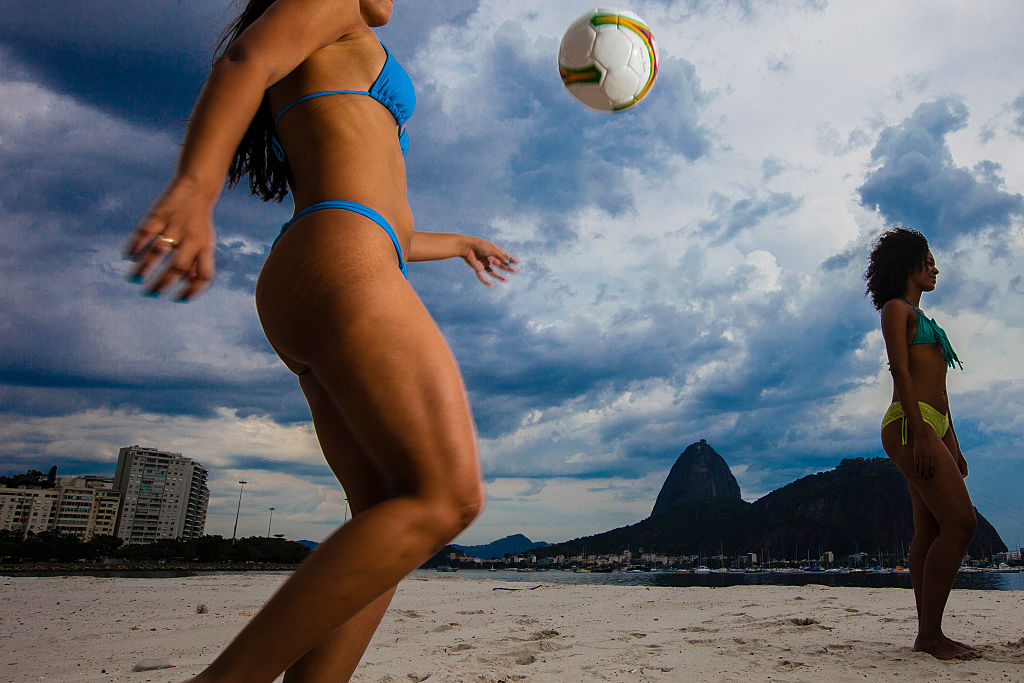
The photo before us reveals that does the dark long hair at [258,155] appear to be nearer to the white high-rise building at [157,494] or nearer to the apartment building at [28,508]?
the apartment building at [28,508]

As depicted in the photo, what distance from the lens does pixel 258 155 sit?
174 centimetres

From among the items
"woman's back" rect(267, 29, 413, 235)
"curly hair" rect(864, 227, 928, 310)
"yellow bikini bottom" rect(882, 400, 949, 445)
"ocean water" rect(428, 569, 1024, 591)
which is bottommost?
"ocean water" rect(428, 569, 1024, 591)

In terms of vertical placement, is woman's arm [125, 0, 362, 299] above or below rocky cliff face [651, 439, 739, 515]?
below

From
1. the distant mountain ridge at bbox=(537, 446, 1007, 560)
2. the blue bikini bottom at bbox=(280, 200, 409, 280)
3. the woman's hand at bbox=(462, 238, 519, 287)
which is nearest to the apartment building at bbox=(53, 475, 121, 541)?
the distant mountain ridge at bbox=(537, 446, 1007, 560)

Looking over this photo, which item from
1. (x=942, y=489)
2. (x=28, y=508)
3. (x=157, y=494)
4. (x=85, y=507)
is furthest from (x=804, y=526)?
(x=28, y=508)

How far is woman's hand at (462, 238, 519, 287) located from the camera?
2361 millimetres

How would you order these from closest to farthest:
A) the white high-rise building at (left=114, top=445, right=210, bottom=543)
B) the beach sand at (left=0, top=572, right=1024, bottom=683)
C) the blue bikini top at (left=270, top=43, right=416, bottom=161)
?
1. the blue bikini top at (left=270, top=43, right=416, bottom=161)
2. the beach sand at (left=0, top=572, right=1024, bottom=683)
3. the white high-rise building at (left=114, top=445, right=210, bottom=543)

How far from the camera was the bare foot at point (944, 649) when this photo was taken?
121 inches

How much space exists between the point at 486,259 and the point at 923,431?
9.61 ft

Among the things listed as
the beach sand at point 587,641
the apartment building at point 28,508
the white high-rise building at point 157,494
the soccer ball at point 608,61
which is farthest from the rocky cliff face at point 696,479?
the soccer ball at point 608,61

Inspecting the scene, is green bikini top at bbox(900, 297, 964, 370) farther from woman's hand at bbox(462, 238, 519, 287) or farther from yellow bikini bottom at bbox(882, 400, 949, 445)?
woman's hand at bbox(462, 238, 519, 287)

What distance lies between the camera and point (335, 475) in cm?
155

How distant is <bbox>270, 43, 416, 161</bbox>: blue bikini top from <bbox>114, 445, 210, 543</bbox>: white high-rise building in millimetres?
123091

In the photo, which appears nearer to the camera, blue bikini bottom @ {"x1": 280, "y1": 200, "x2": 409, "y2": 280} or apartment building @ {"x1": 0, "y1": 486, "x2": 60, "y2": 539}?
blue bikini bottom @ {"x1": 280, "y1": 200, "x2": 409, "y2": 280}
